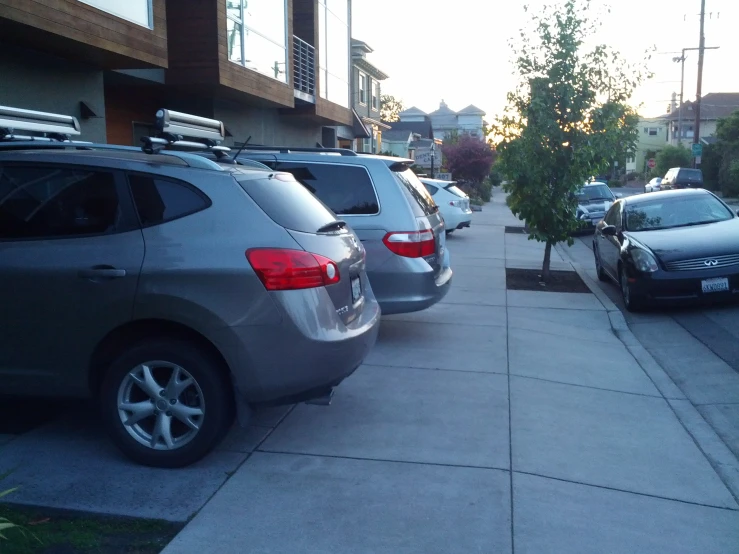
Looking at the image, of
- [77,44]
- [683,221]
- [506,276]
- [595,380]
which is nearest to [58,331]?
[595,380]

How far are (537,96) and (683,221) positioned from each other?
3149mm

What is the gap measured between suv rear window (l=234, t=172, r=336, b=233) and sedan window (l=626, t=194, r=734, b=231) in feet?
25.7

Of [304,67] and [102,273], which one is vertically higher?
[304,67]

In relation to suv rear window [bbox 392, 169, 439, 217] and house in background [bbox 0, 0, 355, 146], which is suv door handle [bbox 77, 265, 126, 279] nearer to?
suv rear window [bbox 392, 169, 439, 217]

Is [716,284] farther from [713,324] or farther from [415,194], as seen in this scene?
[415,194]

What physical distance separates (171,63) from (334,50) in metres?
11.0

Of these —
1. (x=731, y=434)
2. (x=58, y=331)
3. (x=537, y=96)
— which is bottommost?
(x=731, y=434)

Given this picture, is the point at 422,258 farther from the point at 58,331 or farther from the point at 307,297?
the point at 58,331

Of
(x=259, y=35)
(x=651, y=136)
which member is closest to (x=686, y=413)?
(x=259, y=35)

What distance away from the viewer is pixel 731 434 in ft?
20.6

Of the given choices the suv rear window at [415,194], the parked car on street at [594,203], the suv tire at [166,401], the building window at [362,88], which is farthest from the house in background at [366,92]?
the suv tire at [166,401]

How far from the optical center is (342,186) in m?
8.05

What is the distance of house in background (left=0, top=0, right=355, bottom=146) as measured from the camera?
9.96 m

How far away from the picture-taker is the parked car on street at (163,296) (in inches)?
185
